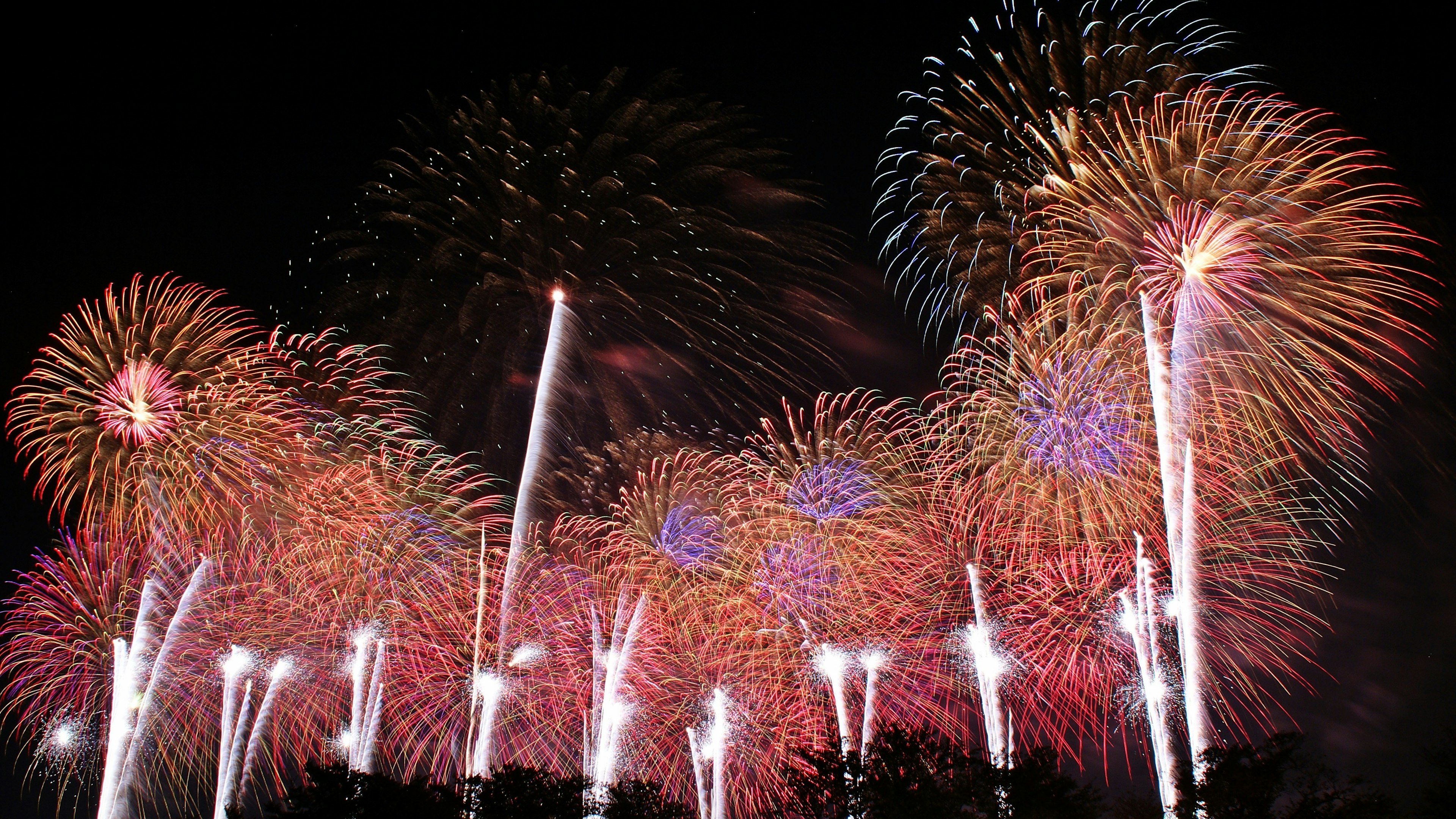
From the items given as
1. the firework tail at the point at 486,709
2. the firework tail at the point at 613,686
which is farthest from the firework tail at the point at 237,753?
the firework tail at the point at 613,686

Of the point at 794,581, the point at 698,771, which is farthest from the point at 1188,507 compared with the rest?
the point at 698,771

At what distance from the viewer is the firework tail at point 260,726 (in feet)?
120

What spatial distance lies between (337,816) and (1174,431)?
61.0 feet

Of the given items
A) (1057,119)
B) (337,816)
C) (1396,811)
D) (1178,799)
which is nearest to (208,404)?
(337,816)

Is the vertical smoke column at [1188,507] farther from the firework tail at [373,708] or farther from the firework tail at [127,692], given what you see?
the firework tail at [127,692]

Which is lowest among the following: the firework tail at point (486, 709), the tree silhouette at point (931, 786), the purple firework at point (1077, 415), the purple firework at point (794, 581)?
the tree silhouette at point (931, 786)

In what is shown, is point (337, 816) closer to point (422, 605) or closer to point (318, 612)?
point (422, 605)

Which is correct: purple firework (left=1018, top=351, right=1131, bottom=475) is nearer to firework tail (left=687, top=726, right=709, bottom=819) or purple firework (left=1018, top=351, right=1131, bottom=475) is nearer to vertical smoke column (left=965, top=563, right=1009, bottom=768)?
vertical smoke column (left=965, top=563, right=1009, bottom=768)

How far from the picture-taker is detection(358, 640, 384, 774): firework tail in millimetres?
33312

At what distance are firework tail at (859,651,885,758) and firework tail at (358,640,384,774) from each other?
1558cm

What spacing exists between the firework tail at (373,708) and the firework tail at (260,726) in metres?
4.18

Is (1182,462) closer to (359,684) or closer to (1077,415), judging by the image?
(1077,415)

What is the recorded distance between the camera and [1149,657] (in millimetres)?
27078

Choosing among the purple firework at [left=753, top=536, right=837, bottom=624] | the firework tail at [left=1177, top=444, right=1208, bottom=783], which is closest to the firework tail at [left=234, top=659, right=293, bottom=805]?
the purple firework at [left=753, top=536, right=837, bottom=624]
